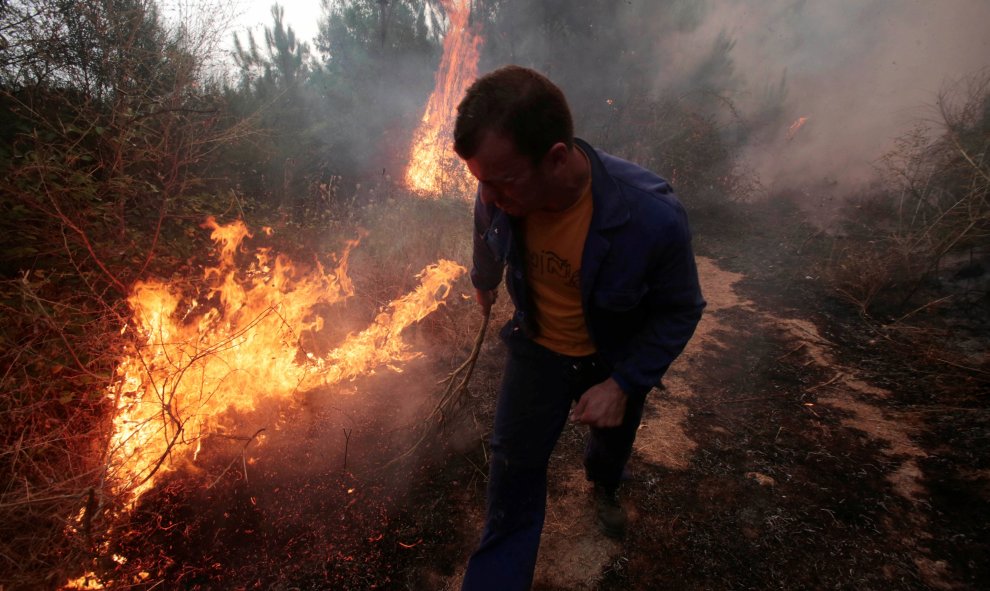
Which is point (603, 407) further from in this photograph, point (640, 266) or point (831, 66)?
point (831, 66)

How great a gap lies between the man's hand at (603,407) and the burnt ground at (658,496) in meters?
1.21

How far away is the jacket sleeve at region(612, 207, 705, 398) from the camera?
5.38ft

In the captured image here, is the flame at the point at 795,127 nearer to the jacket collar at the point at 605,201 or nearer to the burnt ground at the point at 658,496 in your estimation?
the burnt ground at the point at 658,496

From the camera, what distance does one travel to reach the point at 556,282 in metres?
1.92

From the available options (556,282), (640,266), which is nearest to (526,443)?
(556,282)

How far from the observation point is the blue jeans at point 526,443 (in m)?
1.98

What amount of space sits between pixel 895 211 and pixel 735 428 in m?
7.14

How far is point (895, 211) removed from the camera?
24.3 ft

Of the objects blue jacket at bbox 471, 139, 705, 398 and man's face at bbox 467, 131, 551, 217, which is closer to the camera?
man's face at bbox 467, 131, 551, 217

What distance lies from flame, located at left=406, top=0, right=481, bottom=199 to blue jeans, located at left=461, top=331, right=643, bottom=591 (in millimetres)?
7317

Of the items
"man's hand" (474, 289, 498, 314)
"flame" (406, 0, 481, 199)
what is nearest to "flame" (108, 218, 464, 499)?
"man's hand" (474, 289, 498, 314)

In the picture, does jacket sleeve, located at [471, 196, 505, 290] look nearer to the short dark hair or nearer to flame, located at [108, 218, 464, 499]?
the short dark hair

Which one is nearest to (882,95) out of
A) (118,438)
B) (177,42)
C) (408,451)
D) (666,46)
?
(666,46)

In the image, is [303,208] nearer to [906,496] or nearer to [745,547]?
[745,547]
